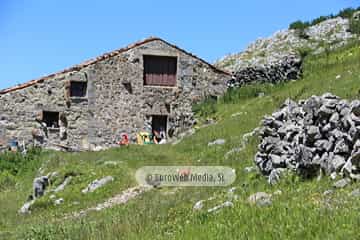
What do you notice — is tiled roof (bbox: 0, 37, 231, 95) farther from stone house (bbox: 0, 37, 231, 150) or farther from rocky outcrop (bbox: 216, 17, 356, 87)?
rocky outcrop (bbox: 216, 17, 356, 87)

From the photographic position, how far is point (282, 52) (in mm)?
30891

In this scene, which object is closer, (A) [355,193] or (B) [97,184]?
(A) [355,193]

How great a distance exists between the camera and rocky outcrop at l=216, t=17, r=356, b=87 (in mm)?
27375

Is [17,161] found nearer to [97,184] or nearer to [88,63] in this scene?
[88,63]

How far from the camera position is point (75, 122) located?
28328 millimetres

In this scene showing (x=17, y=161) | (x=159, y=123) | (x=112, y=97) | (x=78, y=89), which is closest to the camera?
(x=17, y=161)

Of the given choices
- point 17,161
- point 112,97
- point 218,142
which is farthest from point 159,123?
point 218,142

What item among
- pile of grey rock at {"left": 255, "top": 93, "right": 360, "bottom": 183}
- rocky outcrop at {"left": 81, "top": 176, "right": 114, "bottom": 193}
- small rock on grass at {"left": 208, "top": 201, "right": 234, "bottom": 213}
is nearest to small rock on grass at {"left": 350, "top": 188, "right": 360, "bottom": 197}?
pile of grey rock at {"left": 255, "top": 93, "right": 360, "bottom": 183}

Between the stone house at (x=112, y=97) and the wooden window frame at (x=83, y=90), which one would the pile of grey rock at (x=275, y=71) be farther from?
the wooden window frame at (x=83, y=90)

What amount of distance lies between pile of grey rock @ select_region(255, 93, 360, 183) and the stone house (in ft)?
53.6

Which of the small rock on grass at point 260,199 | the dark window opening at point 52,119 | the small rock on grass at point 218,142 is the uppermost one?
the small rock on grass at point 260,199

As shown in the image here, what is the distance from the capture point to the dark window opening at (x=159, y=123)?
29.7m

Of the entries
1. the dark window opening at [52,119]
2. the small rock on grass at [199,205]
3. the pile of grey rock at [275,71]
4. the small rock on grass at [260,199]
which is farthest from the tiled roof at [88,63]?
the small rock on grass at [260,199]

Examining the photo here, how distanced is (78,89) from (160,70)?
14.9ft
